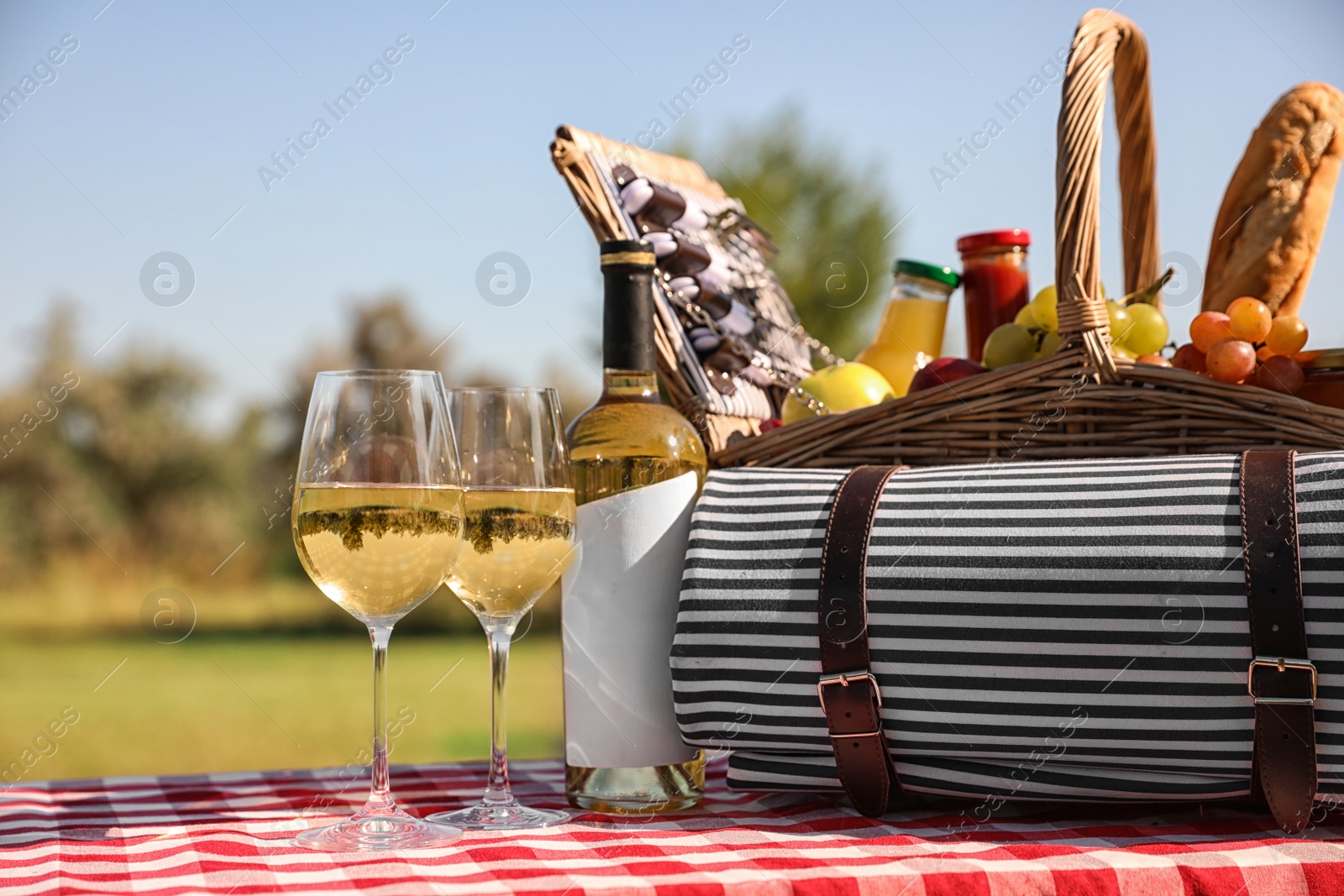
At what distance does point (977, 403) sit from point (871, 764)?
38cm

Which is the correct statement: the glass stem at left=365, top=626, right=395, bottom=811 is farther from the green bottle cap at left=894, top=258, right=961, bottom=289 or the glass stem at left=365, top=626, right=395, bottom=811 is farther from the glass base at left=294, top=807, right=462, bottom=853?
the green bottle cap at left=894, top=258, right=961, bottom=289

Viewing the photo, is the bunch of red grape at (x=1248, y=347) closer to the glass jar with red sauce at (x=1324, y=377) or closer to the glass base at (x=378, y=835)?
the glass jar with red sauce at (x=1324, y=377)

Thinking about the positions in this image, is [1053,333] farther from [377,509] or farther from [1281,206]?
[377,509]

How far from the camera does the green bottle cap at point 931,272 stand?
1.48 m

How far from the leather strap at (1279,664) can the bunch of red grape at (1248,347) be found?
24 centimetres

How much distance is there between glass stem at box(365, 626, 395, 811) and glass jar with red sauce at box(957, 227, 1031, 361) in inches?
35.7

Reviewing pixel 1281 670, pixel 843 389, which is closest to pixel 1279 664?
pixel 1281 670

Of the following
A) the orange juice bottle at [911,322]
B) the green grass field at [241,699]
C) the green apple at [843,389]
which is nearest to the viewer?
the green apple at [843,389]

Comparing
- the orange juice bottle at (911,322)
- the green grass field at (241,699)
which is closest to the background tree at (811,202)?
the orange juice bottle at (911,322)

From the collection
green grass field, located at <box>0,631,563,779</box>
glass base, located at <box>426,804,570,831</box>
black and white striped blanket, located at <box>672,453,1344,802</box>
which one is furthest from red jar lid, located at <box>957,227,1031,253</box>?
green grass field, located at <box>0,631,563,779</box>

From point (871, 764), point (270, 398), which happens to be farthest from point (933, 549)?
point (270, 398)

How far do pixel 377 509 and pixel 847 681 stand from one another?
412mm

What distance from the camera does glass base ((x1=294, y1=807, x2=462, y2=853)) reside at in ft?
2.71

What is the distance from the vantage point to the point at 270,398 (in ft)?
54.7
